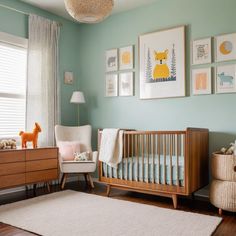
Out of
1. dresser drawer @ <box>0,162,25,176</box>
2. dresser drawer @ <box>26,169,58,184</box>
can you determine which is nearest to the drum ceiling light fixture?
dresser drawer @ <box>0,162,25,176</box>

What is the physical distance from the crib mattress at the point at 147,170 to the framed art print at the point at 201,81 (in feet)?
2.86

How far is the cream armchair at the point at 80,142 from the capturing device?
3727 millimetres

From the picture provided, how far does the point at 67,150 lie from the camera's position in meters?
3.95

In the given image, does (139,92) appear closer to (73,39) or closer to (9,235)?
(73,39)

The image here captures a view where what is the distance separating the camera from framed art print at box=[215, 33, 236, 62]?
10.5 feet

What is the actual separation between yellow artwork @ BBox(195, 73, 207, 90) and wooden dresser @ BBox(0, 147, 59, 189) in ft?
6.52

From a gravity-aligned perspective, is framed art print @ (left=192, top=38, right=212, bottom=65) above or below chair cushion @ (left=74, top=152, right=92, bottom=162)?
above

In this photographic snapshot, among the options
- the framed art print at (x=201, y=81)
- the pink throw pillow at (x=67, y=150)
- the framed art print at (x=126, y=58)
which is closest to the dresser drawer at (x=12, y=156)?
the pink throw pillow at (x=67, y=150)

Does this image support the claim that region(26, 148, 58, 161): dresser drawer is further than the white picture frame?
No

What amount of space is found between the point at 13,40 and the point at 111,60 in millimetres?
1412

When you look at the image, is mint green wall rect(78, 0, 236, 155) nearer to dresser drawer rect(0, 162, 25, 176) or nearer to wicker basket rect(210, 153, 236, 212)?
wicker basket rect(210, 153, 236, 212)

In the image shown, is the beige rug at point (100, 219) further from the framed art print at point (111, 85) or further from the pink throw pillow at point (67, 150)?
the framed art print at point (111, 85)

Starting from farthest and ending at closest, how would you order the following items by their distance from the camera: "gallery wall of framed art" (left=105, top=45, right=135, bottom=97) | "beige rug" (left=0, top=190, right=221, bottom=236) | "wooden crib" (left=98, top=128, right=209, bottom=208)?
"gallery wall of framed art" (left=105, top=45, right=135, bottom=97), "wooden crib" (left=98, top=128, right=209, bottom=208), "beige rug" (left=0, top=190, right=221, bottom=236)

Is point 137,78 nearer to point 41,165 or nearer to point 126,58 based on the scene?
point 126,58
